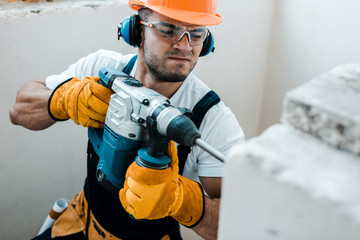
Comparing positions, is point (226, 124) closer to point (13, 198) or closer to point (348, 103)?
point (348, 103)

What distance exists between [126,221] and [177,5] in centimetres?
79

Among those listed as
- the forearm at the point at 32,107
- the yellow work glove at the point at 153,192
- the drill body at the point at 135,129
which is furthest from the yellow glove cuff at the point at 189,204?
the forearm at the point at 32,107

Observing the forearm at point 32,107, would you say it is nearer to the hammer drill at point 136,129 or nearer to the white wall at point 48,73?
the white wall at point 48,73

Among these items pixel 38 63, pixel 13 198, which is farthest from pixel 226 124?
pixel 13 198

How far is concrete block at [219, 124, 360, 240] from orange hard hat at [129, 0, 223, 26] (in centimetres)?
79

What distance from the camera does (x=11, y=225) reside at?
1884mm

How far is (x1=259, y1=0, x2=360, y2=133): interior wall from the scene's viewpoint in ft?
6.64

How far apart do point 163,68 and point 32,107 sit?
568 mm

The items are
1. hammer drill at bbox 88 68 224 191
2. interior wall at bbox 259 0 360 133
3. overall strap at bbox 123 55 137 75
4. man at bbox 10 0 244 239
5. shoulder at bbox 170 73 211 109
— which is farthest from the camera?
interior wall at bbox 259 0 360 133

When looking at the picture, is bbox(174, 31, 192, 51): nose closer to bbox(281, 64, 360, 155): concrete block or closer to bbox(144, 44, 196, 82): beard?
bbox(144, 44, 196, 82): beard

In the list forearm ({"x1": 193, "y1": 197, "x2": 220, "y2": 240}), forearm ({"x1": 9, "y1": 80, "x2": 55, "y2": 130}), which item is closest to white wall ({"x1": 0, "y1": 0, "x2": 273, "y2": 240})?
forearm ({"x1": 9, "y1": 80, "x2": 55, "y2": 130})

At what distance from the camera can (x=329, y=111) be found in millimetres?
482

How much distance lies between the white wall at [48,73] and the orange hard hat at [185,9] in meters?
0.55

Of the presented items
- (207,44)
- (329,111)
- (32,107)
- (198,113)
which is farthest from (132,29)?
(329,111)
